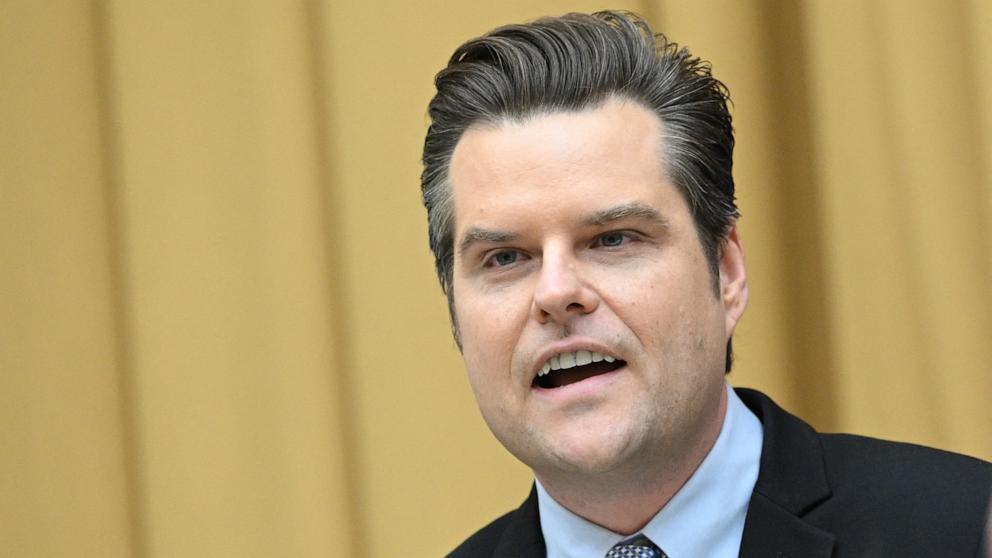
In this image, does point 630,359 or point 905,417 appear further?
point 905,417

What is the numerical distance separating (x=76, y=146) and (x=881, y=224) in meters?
1.45

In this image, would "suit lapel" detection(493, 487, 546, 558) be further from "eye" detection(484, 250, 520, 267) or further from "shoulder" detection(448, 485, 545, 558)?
"eye" detection(484, 250, 520, 267)

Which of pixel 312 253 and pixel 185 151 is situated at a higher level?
pixel 185 151

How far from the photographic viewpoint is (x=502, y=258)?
1.92 m

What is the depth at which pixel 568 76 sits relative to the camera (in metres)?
1.96

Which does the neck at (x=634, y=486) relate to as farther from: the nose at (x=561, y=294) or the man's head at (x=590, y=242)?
the nose at (x=561, y=294)

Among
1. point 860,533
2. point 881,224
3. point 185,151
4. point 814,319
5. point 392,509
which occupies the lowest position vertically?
point 392,509

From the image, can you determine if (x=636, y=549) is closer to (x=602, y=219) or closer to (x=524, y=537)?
(x=524, y=537)

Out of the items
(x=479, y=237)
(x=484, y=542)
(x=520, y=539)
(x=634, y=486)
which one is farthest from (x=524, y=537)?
(x=479, y=237)

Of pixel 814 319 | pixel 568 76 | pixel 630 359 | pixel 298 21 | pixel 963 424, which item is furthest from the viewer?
pixel 298 21

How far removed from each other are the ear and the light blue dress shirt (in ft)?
0.40

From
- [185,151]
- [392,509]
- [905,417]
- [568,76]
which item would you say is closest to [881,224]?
[905,417]

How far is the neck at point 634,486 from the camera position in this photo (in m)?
1.86

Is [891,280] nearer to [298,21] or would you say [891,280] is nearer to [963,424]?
[963,424]
